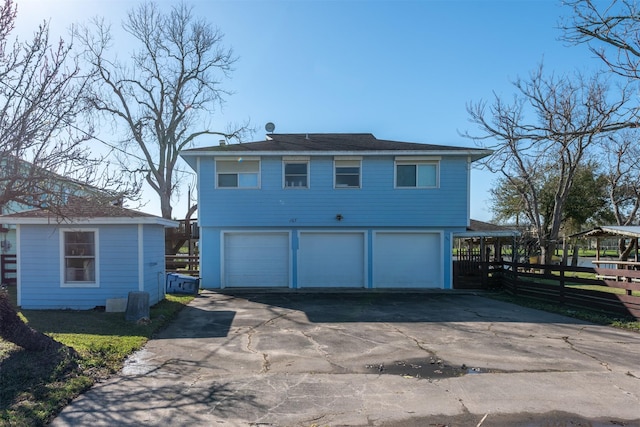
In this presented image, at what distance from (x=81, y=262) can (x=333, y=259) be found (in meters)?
8.38

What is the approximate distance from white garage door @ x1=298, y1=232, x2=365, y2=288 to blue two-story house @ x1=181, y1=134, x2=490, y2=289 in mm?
39

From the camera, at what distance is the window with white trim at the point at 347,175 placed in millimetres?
14938

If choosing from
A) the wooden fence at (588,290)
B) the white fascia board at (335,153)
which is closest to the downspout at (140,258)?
the white fascia board at (335,153)

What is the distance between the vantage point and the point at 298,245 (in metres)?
14.9

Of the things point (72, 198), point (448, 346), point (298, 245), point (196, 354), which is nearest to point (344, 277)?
point (298, 245)

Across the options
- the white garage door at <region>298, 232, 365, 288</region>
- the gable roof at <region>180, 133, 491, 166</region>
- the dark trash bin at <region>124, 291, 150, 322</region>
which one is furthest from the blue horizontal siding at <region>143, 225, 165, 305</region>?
the white garage door at <region>298, 232, 365, 288</region>

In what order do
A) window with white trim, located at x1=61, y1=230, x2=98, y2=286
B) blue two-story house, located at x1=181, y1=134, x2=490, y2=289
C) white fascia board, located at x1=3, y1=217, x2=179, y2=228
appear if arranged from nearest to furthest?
white fascia board, located at x1=3, y1=217, x2=179, y2=228, window with white trim, located at x1=61, y1=230, x2=98, y2=286, blue two-story house, located at x1=181, y1=134, x2=490, y2=289

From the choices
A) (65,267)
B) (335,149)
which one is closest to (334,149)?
(335,149)

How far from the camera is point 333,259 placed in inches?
595

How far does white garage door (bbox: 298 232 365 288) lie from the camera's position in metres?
15.1

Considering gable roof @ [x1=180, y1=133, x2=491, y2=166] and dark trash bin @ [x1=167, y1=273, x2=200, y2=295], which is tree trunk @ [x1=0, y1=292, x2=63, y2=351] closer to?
dark trash bin @ [x1=167, y1=273, x2=200, y2=295]

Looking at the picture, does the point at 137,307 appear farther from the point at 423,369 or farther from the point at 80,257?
the point at 423,369

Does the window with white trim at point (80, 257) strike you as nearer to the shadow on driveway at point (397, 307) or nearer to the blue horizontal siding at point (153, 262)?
the blue horizontal siding at point (153, 262)

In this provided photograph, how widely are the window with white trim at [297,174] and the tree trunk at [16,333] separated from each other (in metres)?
10.1
